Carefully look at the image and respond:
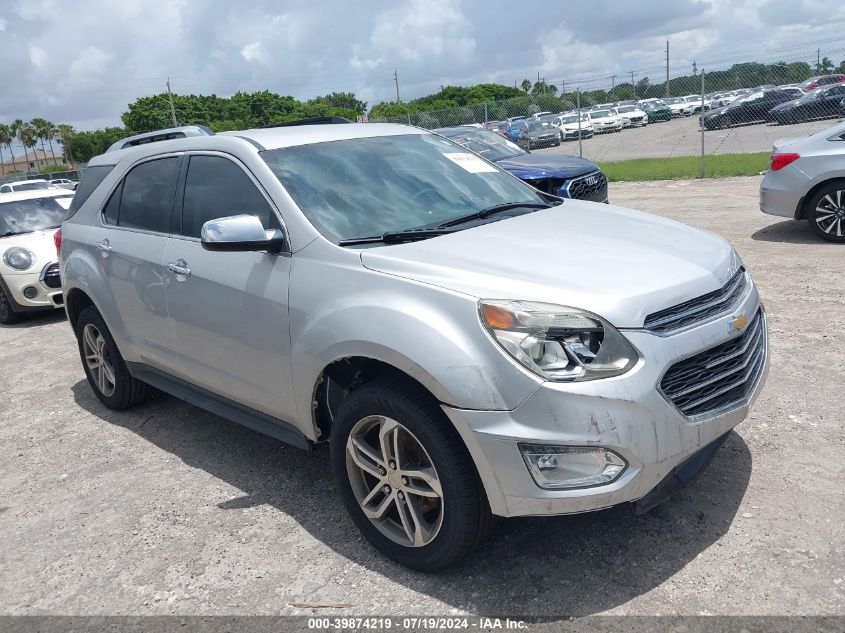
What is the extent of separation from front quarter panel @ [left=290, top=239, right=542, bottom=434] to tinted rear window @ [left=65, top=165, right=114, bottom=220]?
2.50 metres

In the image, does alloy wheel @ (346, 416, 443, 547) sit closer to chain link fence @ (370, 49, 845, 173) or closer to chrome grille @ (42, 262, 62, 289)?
chrome grille @ (42, 262, 62, 289)

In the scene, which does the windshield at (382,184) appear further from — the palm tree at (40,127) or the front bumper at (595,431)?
the palm tree at (40,127)

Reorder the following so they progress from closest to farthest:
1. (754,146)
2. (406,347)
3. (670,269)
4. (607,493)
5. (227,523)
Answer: (607,493), (406,347), (670,269), (227,523), (754,146)

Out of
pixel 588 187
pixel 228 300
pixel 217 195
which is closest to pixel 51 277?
pixel 217 195

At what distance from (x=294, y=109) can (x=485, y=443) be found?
309 feet

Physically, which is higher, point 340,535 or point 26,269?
point 26,269

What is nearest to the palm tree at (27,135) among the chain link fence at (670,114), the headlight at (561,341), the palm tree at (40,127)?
the palm tree at (40,127)

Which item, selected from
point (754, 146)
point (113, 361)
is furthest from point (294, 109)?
point (113, 361)

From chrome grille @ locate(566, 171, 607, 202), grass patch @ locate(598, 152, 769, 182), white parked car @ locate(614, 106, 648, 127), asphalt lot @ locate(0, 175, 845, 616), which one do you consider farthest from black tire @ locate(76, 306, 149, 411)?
white parked car @ locate(614, 106, 648, 127)

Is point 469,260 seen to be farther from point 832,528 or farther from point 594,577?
point 832,528

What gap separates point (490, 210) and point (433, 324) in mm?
1229

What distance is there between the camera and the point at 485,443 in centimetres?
269

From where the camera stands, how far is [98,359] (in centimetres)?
537

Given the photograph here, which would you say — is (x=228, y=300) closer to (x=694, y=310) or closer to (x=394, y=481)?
(x=394, y=481)
